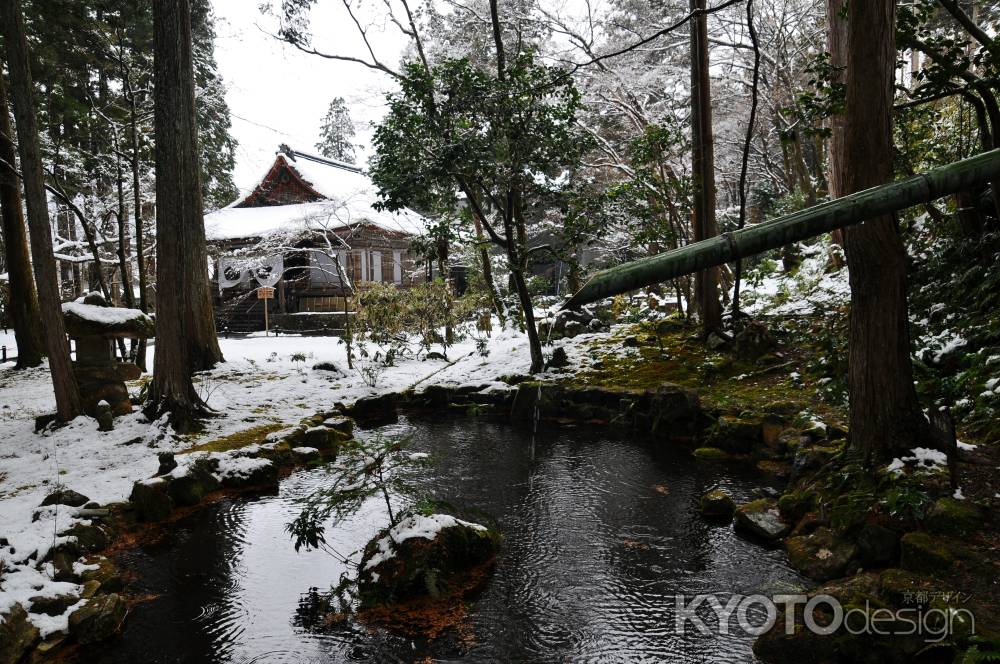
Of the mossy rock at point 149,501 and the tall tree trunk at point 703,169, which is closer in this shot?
the mossy rock at point 149,501

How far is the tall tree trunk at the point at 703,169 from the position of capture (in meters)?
10.5

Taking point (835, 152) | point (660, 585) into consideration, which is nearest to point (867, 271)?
point (660, 585)

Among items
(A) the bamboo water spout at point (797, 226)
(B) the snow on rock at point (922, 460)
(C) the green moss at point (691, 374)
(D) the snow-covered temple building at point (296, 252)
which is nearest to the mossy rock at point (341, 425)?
(C) the green moss at point (691, 374)

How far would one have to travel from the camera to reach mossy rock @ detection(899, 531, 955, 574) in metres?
3.51

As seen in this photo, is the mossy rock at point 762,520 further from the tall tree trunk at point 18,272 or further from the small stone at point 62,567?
the tall tree trunk at point 18,272

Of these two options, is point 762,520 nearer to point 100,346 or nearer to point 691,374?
point 691,374

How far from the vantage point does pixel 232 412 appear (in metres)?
8.86

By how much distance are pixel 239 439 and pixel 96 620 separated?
4.07 m

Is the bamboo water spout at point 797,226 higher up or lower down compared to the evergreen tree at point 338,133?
lower down

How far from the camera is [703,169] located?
10625 millimetres

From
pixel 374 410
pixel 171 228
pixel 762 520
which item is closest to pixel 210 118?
pixel 171 228

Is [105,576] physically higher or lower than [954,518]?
lower

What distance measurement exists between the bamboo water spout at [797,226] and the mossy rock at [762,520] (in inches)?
165

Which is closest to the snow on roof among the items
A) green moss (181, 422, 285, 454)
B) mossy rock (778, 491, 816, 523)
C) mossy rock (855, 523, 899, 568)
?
green moss (181, 422, 285, 454)
